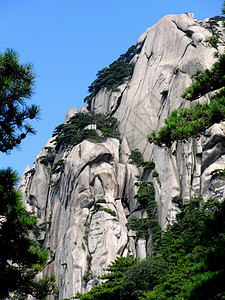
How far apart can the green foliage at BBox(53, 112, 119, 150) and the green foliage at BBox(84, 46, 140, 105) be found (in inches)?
268

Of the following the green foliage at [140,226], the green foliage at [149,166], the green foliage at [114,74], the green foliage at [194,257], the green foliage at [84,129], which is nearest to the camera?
the green foliage at [194,257]

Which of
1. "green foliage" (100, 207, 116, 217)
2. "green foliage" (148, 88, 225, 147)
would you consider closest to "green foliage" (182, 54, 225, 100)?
"green foliage" (148, 88, 225, 147)

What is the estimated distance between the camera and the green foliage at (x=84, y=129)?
4997 cm

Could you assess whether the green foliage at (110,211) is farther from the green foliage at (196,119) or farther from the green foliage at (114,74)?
the green foliage at (196,119)

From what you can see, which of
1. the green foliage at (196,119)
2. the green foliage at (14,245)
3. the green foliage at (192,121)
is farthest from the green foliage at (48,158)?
the green foliage at (14,245)

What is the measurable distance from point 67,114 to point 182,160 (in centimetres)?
3267

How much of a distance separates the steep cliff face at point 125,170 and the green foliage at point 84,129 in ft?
3.89

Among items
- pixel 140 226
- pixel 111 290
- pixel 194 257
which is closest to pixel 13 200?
pixel 194 257

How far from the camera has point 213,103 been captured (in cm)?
959

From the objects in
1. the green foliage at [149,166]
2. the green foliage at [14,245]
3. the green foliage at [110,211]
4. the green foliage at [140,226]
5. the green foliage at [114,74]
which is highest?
the green foliage at [114,74]

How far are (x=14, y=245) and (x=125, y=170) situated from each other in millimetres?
38470

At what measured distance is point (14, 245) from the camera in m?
8.40

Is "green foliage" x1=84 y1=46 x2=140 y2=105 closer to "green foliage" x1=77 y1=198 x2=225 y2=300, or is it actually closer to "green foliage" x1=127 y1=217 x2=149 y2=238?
"green foliage" x1=127 y1=217 x2=149 y2=238

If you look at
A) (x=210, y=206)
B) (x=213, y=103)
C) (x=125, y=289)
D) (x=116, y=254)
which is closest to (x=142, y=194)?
(x=116, y=254)
